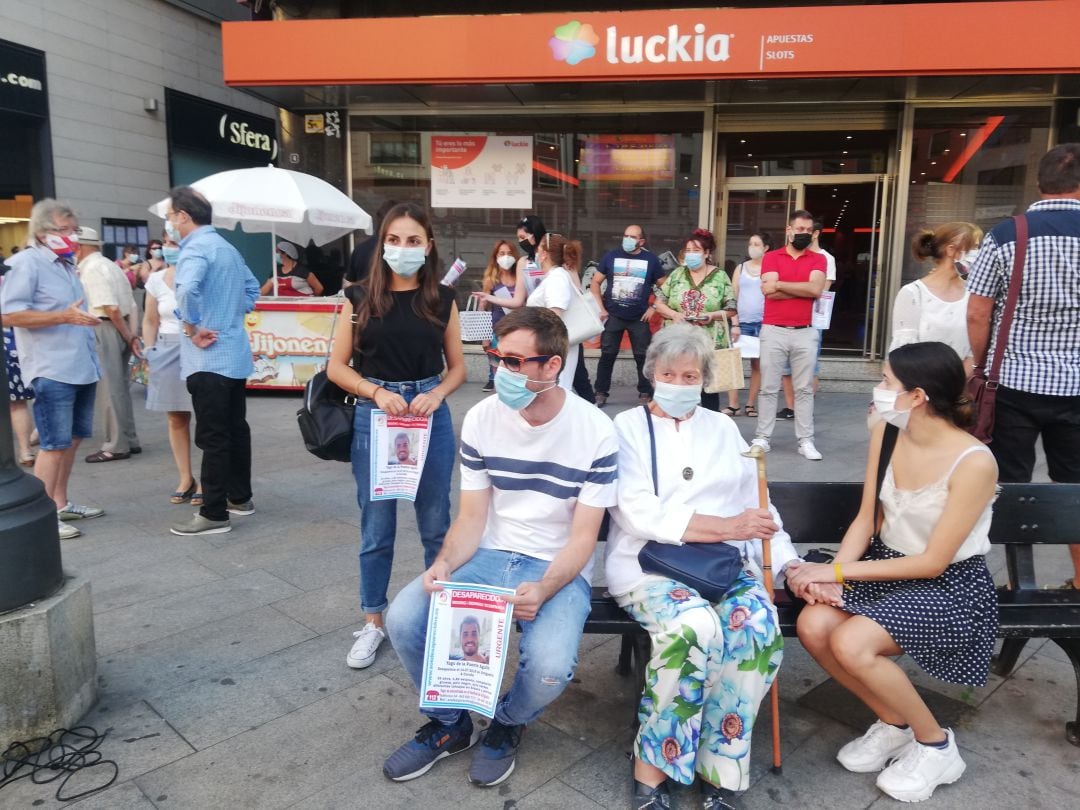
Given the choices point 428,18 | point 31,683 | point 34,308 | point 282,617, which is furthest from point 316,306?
point 31,683

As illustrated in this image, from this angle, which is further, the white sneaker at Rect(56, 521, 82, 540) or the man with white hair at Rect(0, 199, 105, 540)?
the white sneaker at Rect(56, 521, 82, 540)

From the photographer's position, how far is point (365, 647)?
3.35 meters

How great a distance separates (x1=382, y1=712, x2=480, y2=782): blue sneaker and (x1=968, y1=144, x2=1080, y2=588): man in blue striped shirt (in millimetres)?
2582

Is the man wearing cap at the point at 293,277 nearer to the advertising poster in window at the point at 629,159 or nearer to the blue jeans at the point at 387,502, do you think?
the advertising poster in window at the point at 629,159

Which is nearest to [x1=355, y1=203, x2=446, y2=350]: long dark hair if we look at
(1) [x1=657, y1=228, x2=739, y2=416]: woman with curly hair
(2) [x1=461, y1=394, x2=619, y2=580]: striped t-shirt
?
(2) [x1=461, y1=394, x2=619, y2=580]: striped t-shirt

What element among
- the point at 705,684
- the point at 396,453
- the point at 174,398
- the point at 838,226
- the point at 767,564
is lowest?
the point at 705,684

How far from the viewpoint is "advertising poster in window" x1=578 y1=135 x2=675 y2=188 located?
10.8 meters

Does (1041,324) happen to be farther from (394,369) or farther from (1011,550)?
(394,369)

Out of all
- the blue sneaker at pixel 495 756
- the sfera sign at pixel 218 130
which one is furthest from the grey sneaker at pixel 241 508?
the sfera sign at pixel 218 130

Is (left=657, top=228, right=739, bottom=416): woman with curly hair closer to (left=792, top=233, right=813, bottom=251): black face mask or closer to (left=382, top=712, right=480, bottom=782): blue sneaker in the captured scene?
(left=792, top=233, right=813, bottom=251): black face mask

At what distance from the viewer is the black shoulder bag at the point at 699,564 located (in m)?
2.57

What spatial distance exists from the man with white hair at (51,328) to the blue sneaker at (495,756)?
3.42m

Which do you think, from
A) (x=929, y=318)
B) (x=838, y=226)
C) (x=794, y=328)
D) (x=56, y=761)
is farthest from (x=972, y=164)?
(x=56, y=761)

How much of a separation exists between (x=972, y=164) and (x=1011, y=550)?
8.87 m
